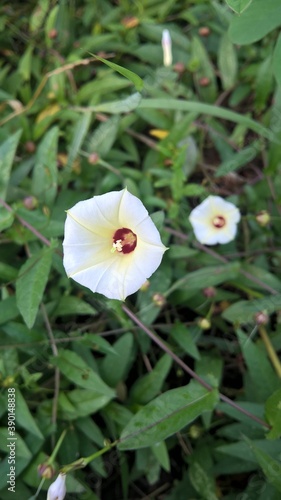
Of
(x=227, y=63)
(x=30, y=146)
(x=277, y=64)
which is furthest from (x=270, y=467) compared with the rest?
(x=227, y=63)

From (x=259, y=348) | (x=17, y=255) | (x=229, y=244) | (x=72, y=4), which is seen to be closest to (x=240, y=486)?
(x=259, y=348)

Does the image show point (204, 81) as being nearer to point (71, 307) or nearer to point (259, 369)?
point (71, 307)

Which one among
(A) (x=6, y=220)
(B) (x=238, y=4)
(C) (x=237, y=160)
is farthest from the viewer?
(C) (x=237, y=160)

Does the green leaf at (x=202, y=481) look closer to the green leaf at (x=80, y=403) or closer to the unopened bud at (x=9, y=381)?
the green leaf at (x=80, y=403)

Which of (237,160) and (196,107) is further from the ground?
(196,107)

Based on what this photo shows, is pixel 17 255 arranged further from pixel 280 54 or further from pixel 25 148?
pixel 280 54

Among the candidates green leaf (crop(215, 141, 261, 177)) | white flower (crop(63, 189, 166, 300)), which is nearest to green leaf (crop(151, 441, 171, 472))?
white flower (crop(63, 189, 166, 300))
